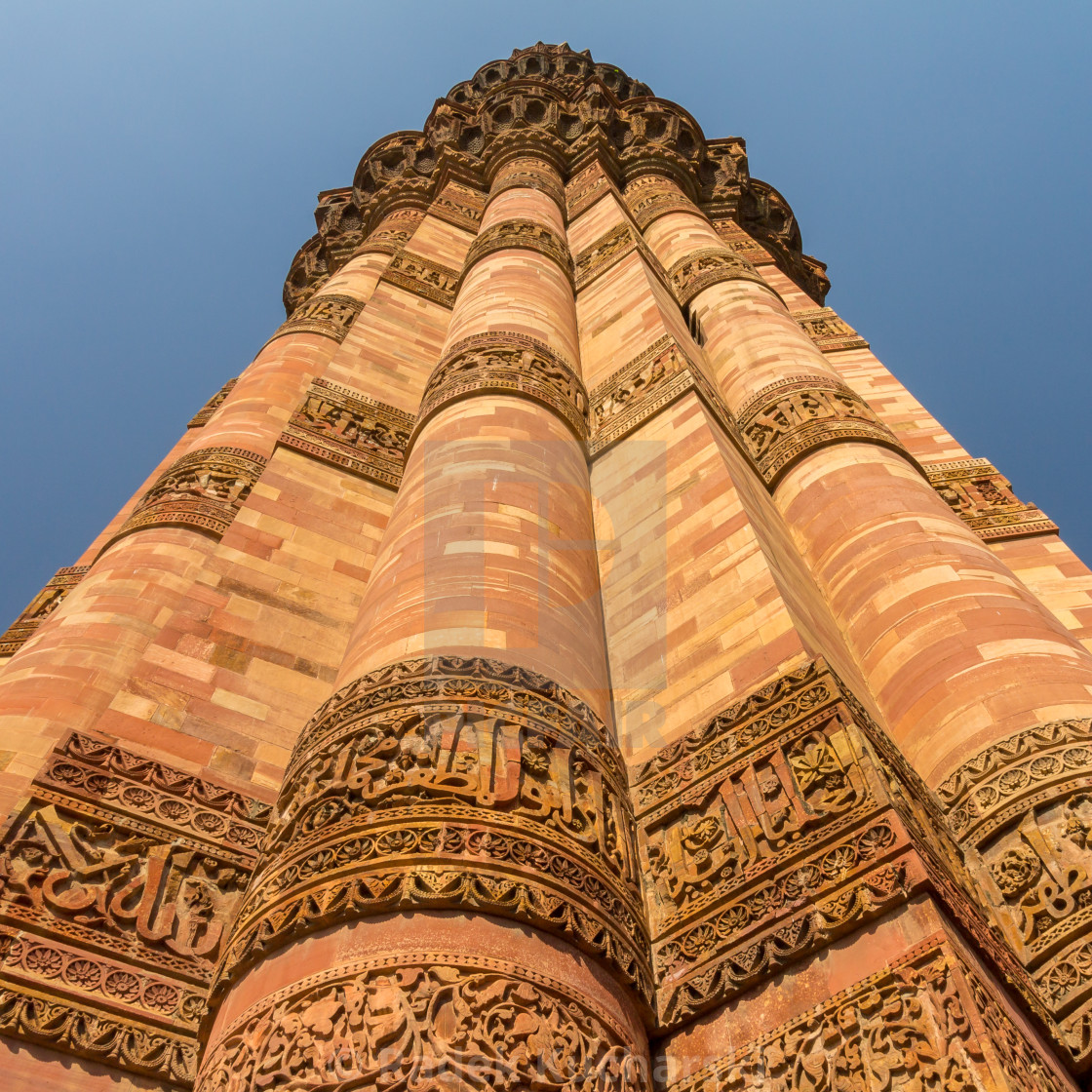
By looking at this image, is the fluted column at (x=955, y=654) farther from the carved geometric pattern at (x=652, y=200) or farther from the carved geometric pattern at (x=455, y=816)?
the carved geometric pattern at (x=652, y=200)

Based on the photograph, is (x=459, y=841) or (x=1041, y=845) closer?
(x=459, y=841)

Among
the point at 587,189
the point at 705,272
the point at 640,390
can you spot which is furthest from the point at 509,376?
the point at 587,189

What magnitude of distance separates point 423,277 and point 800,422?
262 inches

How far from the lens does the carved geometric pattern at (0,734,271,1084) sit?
4207 millimetres

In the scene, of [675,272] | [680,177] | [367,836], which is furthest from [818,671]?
[680,177]

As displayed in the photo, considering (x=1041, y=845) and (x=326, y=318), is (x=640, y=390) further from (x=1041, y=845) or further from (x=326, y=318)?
(x=326, y=318)

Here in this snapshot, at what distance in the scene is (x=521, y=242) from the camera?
1198cm

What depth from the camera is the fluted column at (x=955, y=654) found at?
14.9 ft

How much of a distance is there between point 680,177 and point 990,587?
1345cm

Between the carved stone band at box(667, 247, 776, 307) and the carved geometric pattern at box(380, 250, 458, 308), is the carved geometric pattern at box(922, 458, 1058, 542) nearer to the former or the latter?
the carved stone band at box(667, 247, 776, 307)

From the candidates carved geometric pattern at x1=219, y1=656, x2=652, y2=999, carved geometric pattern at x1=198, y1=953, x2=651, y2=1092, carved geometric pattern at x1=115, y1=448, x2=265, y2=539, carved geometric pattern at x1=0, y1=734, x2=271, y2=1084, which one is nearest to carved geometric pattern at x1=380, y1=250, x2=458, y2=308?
carved geometric pattern at x1=115, y1=448, x2=265, y2=539

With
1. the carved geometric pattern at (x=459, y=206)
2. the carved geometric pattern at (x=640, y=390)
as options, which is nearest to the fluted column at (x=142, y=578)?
the carved geometric pattern at (x=640, y=390)

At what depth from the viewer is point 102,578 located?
24.3 ft

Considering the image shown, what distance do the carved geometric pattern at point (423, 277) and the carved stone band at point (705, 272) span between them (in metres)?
2.83
